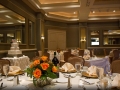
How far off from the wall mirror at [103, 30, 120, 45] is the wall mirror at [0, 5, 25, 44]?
29.6ft

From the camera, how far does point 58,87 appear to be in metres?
1.53

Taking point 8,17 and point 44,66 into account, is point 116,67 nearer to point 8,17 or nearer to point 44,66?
point 44,66

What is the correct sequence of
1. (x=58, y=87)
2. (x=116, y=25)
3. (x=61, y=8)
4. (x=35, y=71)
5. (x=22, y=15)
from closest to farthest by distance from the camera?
(x=35, y=71) < (x=58, y=87) < (x=22, y=15) < (x=61, y=8) < (x=116, y=25)

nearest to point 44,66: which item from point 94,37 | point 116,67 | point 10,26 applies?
point 116,67

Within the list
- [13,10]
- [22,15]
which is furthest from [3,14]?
[22,15]

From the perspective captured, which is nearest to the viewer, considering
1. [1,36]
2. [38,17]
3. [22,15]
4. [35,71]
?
[35,71]

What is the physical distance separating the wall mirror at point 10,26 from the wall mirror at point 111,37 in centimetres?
903

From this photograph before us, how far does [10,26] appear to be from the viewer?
606 centimetres

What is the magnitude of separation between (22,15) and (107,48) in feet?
30.5

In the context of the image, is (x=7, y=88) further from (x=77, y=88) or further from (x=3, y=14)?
(x=3, y=14)

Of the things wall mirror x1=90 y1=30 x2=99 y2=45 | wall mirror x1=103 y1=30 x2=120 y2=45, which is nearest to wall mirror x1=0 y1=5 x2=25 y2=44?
wall mirror x1=90 y1=30 x2=99 y2=45

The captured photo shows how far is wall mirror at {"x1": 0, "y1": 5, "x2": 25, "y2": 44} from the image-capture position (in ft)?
17.7

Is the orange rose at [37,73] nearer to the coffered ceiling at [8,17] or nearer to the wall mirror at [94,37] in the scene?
the coffered ceiling at [8,17]

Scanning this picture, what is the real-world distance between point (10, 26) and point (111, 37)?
10545mm
